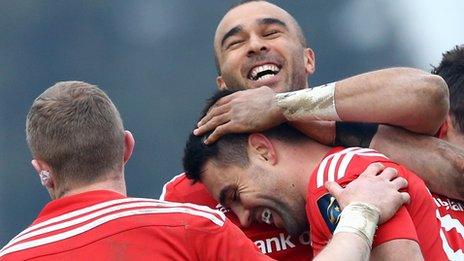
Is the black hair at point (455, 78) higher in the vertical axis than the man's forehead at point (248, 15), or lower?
lower

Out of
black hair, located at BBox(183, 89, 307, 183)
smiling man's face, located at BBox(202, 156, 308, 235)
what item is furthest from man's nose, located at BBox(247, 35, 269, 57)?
smiling man's face, located at BBox(202, 156, 308, 235)

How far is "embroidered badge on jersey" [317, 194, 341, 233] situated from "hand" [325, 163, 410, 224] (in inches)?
1.0

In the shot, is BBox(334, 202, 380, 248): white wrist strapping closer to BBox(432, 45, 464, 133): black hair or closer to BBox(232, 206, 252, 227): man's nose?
BBox(232, 206, 252, 227): man's nose

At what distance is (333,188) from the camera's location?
4.21 metres

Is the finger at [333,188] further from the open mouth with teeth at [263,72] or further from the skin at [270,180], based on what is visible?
the open mouth with teeth at [263,72]

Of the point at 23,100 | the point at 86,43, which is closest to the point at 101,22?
the point at 86,43

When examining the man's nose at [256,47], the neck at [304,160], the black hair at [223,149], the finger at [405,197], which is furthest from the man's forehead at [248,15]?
the finger at [405,197]

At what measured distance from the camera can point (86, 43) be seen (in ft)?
32.7

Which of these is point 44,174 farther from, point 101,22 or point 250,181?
point 101,22

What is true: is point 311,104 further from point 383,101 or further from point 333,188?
point 333,188

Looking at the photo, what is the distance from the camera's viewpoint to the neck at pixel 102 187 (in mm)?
3926

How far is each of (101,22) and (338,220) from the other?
6.44 metres

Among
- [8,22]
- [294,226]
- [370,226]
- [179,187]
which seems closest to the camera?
[370,226]

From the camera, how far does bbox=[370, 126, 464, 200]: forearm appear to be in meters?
4.60
